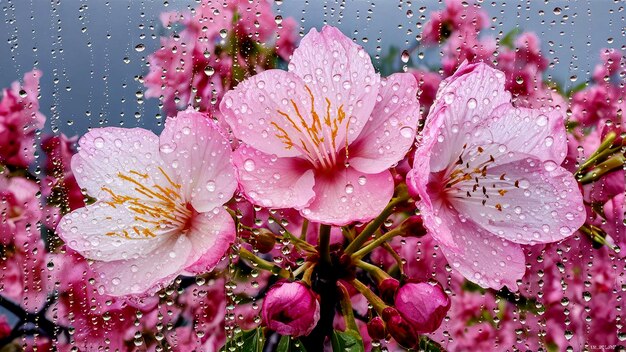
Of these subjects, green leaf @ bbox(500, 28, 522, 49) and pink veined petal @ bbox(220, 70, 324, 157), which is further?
green leaf @ bbox(500, 28, 522, 49)

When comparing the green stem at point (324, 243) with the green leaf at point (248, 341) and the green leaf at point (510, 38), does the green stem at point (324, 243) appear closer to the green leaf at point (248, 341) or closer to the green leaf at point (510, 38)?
the green leaf at point (248, 341)

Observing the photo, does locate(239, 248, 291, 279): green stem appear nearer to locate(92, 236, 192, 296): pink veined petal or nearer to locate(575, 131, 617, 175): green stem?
locate(92, 236, 192, 296): pink veined petal

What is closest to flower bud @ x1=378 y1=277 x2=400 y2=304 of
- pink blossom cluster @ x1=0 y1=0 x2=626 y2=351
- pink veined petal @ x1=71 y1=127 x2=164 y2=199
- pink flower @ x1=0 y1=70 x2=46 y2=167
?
pink blossom cluster @ x1=0 y1=0 x2=626 y2=351

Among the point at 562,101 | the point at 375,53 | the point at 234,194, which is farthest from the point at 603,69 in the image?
the point at 234,194

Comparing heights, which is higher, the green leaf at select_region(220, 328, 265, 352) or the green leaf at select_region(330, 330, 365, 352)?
the green leaf at select_region(330, 330, 365, 352)

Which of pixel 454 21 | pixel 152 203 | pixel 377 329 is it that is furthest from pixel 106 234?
pixel 454 21

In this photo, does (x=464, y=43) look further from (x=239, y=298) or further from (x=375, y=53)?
(x=239, y=298)

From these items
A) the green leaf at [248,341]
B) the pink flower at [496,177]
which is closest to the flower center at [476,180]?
the pink flower at [496,177]
